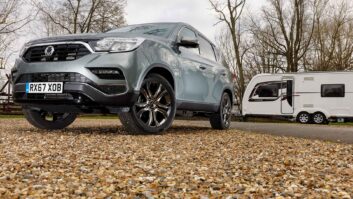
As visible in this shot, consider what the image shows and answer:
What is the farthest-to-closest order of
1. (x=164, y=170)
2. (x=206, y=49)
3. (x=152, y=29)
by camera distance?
(x=206, y=49) < (x=152, y=29) < (x=164, y=170)

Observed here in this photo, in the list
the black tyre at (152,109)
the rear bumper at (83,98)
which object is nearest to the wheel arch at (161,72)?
the black tyre at (152,109)

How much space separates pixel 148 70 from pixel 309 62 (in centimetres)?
2785

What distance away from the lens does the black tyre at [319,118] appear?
813 inches

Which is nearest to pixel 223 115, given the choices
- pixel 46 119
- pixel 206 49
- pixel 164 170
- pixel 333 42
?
pixel 206 49

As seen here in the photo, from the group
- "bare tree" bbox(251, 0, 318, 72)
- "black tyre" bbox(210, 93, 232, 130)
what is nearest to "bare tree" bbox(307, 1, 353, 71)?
"bare tree" bbox(251, 0, 318, 72)

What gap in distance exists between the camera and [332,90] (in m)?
20.7

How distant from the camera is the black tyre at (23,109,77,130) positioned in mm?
7254

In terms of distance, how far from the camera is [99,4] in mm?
27844

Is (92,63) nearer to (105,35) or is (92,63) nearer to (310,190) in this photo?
(105,35)

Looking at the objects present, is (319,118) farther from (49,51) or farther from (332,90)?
(49,51)

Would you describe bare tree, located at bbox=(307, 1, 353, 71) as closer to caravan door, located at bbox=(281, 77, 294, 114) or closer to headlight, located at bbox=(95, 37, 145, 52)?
caravan door, located at bbox=(281, 77, 294, 114)

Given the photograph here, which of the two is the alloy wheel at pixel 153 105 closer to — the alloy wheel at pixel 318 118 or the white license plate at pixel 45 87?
the white license plate at pixel 45 87

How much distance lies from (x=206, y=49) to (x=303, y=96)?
1358 centimetres

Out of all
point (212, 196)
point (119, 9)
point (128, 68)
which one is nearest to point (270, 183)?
point (212, 196)
